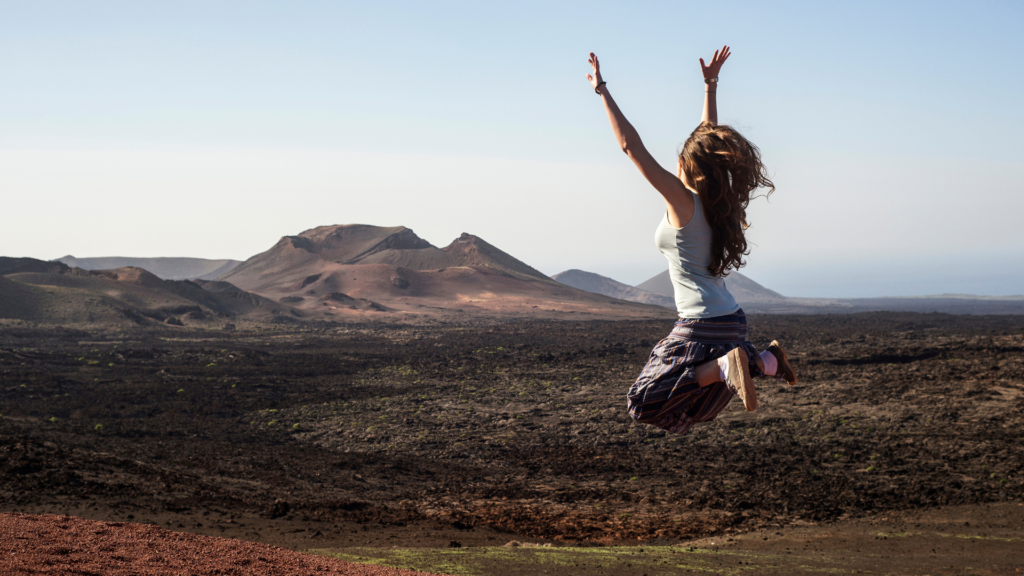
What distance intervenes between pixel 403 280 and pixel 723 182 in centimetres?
9340

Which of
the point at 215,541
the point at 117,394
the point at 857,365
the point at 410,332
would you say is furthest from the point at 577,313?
the point at 215,541

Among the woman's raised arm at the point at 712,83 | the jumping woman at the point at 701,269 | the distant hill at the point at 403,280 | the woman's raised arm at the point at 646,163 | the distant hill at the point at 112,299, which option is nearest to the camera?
the woman's raised arm at the point at 646,163

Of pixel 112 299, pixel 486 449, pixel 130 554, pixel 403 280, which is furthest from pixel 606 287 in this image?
pixel 130 554

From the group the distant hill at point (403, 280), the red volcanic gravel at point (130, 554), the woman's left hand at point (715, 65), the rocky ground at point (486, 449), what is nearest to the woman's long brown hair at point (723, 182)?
the woman's left hand at point (715, 65)

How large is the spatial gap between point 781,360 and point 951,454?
1238cm

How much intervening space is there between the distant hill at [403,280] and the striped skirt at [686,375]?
65.3 meters

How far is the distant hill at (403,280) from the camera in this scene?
78188mm

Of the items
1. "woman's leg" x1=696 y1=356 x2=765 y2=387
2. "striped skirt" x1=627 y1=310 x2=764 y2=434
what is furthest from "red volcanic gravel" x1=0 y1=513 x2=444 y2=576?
"woman's leg" x1=696 y1=356 x2=765 y2=387

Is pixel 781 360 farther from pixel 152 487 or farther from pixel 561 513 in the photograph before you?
pixel 152 487

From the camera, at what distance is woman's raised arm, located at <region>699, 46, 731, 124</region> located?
3.91 meters

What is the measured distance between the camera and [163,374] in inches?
1017

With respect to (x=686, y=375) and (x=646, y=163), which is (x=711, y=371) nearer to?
(x=686, y=375)

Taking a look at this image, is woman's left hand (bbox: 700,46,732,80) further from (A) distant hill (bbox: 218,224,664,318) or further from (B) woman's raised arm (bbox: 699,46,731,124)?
(A) distant hill (bbox: 218,224,664,318)

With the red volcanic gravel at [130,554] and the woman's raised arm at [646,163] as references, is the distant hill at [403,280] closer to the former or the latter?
the red volcanic gravel at [130,554]
